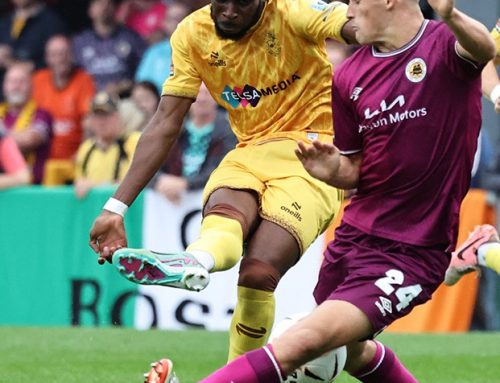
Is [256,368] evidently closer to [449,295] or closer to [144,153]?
[144,153]

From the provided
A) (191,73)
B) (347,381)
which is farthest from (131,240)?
(191,73)

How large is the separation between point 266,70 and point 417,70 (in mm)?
1430

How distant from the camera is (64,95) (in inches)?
575

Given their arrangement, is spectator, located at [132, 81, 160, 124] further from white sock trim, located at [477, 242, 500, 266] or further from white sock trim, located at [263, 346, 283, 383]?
white sock trim, located at [263, 346, 283, 383]

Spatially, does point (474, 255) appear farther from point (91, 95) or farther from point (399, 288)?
point (91, 95)

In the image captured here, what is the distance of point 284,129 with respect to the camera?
7145mm

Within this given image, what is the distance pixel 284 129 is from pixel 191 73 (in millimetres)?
583

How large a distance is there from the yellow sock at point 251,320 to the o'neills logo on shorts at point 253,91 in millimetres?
1059

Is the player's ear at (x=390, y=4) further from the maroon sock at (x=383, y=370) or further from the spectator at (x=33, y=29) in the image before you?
the spectator at (x=33, y=29)

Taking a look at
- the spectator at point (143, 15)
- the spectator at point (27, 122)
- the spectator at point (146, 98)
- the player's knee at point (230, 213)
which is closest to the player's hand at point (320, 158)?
the player's knee at point (230, 213)

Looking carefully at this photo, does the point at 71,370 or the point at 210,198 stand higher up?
the point at 210,198

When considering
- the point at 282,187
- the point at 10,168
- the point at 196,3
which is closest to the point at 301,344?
the point at 282,187

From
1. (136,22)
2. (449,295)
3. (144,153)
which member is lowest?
(449,295)

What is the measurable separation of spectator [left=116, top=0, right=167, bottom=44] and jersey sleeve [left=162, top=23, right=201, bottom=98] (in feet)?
26.1
